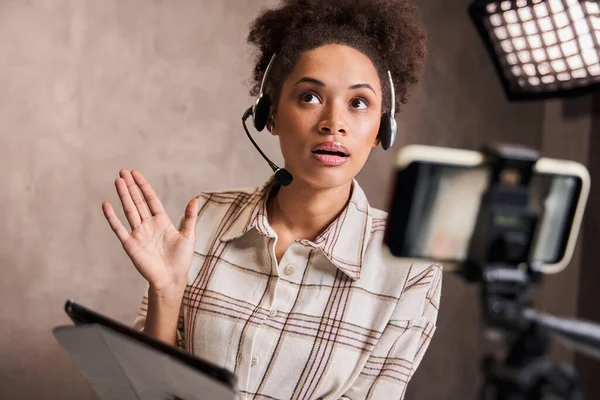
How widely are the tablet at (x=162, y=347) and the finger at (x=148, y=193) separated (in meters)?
0.35

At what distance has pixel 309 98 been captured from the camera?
56.0 inches

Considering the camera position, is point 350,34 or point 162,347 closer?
point 162,347

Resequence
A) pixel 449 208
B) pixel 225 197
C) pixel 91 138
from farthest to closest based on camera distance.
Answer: pixel 91 138 → pixel 225 197 → pixel 449 208

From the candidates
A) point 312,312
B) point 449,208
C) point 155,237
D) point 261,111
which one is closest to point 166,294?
point 155,237

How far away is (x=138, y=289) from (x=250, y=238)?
693 mm

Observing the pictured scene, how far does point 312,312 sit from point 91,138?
88 centimetres

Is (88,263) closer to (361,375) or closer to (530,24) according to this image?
(361,375)

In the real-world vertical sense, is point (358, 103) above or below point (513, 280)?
above

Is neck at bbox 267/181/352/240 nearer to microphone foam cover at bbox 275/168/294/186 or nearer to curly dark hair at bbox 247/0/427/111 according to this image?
microphone foam cover at bbox 275/168/294/186

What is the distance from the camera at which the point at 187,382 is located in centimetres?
96

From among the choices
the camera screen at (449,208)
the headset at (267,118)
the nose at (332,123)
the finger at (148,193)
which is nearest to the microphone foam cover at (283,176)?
the headset at (267,118)

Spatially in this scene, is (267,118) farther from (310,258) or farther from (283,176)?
(310,258)

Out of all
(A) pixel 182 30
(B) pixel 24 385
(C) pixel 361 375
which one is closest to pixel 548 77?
(C) pixel 361 375

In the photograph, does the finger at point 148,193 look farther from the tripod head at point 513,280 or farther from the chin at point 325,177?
the tripod head at point 513,280
